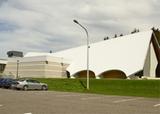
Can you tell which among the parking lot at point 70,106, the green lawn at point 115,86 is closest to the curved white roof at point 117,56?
the green lawn at point 115,86

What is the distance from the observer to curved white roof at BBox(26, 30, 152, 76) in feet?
214

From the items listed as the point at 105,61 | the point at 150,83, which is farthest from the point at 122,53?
the point at 150,83

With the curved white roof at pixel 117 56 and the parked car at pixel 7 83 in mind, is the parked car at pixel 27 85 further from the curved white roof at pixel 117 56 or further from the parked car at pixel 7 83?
the curved white roof at pixel 117 56

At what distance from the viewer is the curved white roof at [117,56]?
214 feet

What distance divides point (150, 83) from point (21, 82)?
595 inches

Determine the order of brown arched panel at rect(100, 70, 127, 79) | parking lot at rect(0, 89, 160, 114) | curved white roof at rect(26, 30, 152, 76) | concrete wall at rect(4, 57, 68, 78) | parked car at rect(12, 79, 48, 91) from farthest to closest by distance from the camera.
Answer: concrete wall at rect(4, 57, 68, 78), brown arched panel at rect(100, 70, 127, 79), curved white roof at rect(26, 30, 152, 76), parked car at rect(12, 79, 48, 91), parking lot at rect(0, 89, 160, 114)

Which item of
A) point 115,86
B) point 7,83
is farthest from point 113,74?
point 7,83

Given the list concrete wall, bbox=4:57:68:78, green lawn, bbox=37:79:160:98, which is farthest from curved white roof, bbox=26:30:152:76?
green lawn, bbox=37:79:160:98

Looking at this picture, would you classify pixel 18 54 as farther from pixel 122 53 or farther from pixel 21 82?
pixel 21 82

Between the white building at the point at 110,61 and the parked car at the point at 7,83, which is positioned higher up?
the white building at the point at 110,61

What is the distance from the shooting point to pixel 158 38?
7156 centimetres

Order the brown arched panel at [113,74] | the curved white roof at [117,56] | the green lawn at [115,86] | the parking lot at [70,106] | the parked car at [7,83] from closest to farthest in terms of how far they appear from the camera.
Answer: the parking lot at [70,106], the green lawn at [115,86], the parked car at [7,83], the curved white roof at [117,56], the brown arched panel at [113,74]

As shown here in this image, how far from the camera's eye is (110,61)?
68.9 metres

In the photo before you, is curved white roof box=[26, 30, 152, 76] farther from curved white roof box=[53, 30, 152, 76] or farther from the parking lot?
the parking lot
